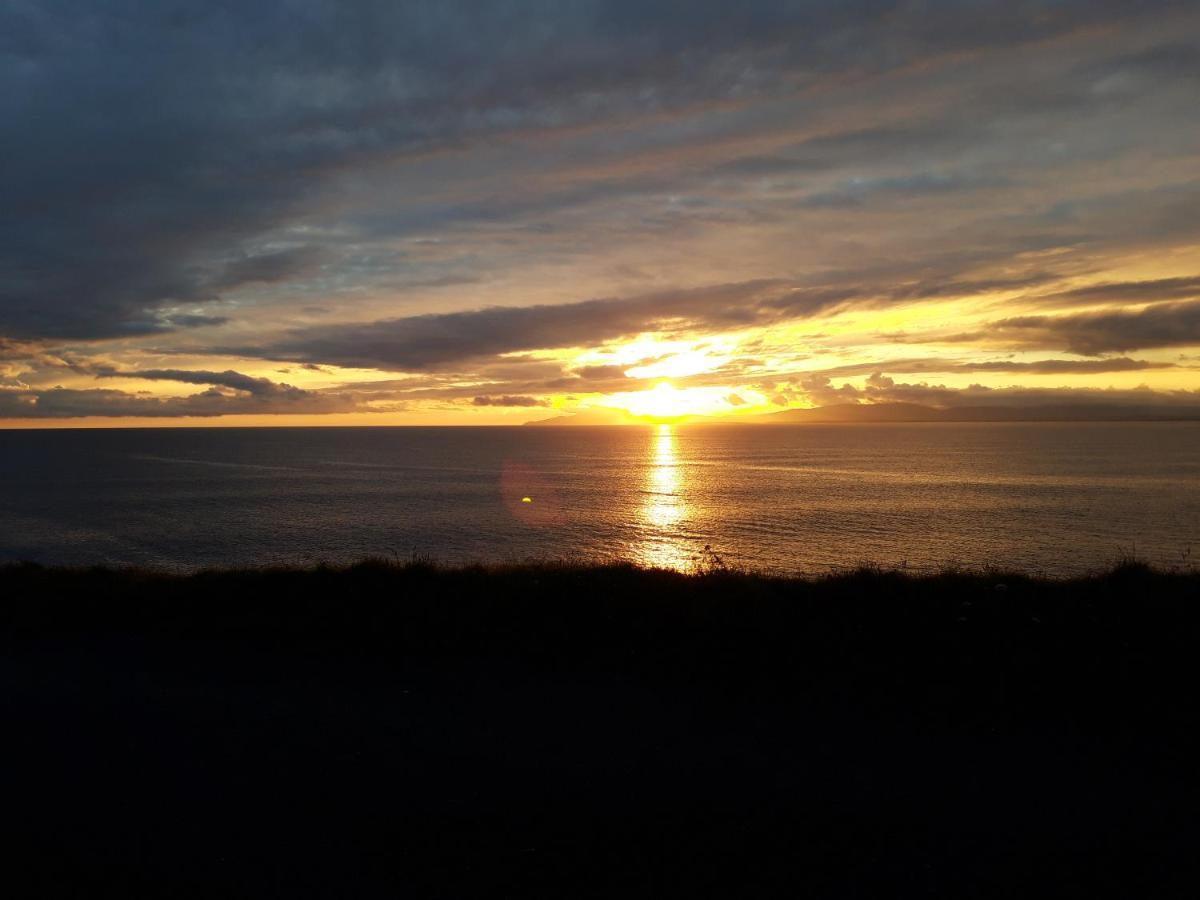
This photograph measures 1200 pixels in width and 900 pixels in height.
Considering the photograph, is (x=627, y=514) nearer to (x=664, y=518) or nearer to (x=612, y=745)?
(x=664, y=518)

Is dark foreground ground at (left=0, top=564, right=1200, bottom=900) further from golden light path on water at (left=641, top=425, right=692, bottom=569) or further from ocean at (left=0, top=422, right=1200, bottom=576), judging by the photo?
golden light path on water at (left=641, top=425, right=692, bottom=569)

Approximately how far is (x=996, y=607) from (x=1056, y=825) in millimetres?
5570

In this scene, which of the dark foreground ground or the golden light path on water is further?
the golden light path on water

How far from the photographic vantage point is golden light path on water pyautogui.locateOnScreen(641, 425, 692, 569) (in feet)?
165

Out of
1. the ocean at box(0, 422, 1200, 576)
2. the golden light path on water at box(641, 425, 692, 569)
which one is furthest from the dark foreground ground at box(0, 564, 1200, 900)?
the golden light path on water at box(641, 425, 692, 569)

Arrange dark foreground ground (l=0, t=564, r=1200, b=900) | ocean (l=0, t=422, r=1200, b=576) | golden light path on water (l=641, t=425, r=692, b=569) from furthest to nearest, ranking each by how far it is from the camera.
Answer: ocean (l=0, t=422, r=1200, b=576) < golden light path on water (l=641, t=425, r=692, b=569) < dark foreground ground (l=0, t=564, r=1200, b=900)

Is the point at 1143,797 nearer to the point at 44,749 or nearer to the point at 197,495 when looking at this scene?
the point at 44,749

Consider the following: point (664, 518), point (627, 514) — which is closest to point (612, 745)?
point (664, 518)

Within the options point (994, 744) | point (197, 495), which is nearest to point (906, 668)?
point (994, 744)

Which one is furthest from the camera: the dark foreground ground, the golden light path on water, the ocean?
the ocean

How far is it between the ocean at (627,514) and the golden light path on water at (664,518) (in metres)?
0.34

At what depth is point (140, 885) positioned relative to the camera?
4922 mm

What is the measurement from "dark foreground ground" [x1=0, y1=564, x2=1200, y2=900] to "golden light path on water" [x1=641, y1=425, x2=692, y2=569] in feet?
38.1

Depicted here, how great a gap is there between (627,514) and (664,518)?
476cm
